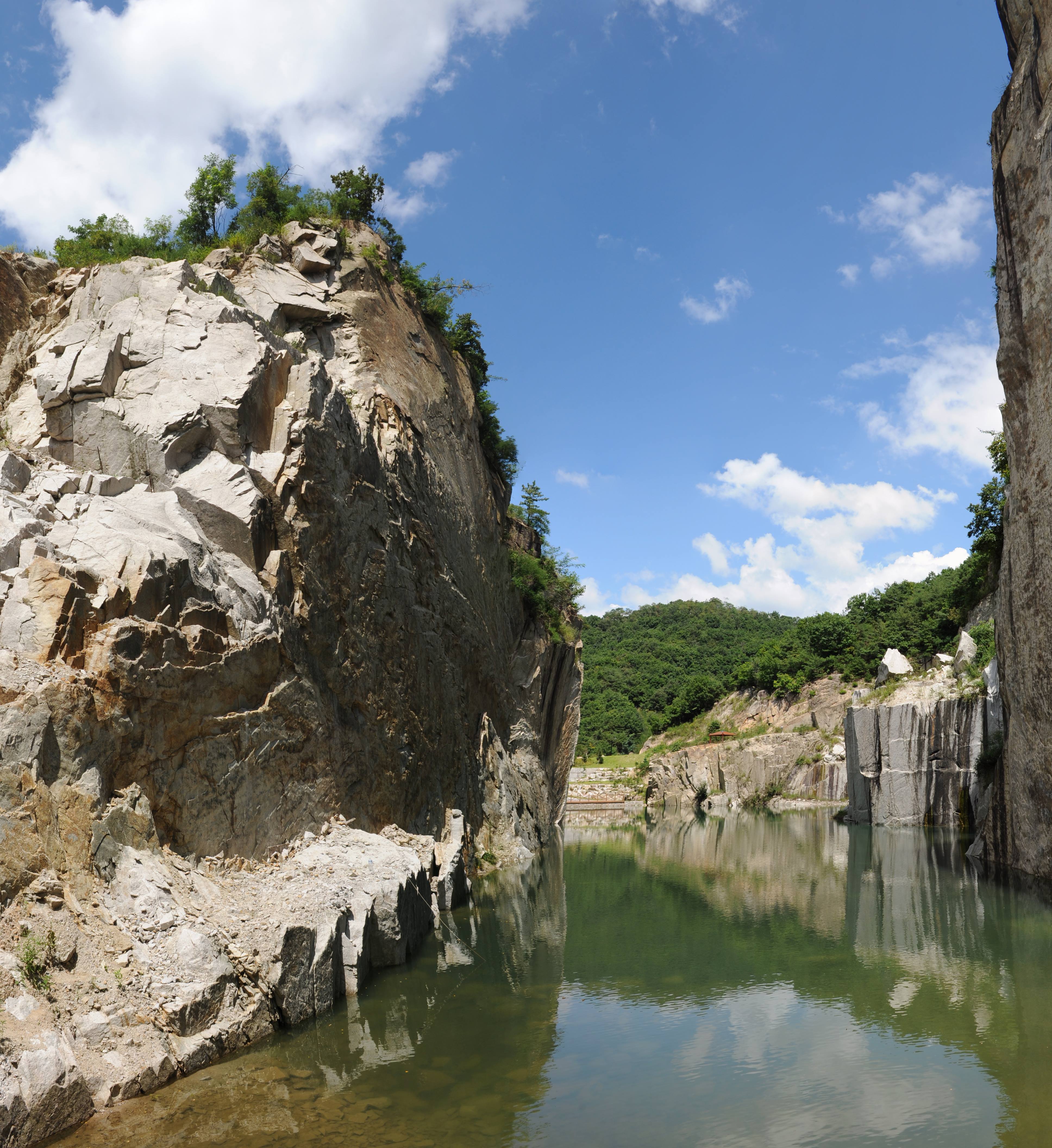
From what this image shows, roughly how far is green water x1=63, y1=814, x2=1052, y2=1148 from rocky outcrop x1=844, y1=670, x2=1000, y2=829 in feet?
56.0

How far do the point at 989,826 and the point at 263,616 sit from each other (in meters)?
23.1

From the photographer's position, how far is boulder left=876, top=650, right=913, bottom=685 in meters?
55.7

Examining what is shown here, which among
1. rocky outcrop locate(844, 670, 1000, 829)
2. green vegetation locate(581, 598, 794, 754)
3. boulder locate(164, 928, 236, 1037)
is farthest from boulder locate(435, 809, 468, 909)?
green vegetation locate(581, 598, 794, 754)

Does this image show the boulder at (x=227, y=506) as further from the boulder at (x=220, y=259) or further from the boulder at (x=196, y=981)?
the boulder at (x=220, y=259)

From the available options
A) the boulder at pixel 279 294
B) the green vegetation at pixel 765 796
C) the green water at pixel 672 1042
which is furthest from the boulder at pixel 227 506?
the green vegetation at pixel 765 796

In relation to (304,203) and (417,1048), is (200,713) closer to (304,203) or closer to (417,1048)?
(417,1048)

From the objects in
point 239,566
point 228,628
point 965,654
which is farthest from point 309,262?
point 965,654

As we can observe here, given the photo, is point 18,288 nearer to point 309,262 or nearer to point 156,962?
point 309,262

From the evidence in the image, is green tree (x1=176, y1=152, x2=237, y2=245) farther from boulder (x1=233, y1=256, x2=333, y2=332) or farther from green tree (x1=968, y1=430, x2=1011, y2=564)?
green tree (x1=968, y1=430, x2=1011, y2=564)

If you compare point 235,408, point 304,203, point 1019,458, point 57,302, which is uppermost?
point 304,203

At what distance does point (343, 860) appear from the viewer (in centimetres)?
1442

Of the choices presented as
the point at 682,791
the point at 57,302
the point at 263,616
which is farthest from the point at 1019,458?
the point at 682,791

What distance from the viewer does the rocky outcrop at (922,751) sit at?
36.0 m

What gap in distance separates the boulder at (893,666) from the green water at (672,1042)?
3731cm
